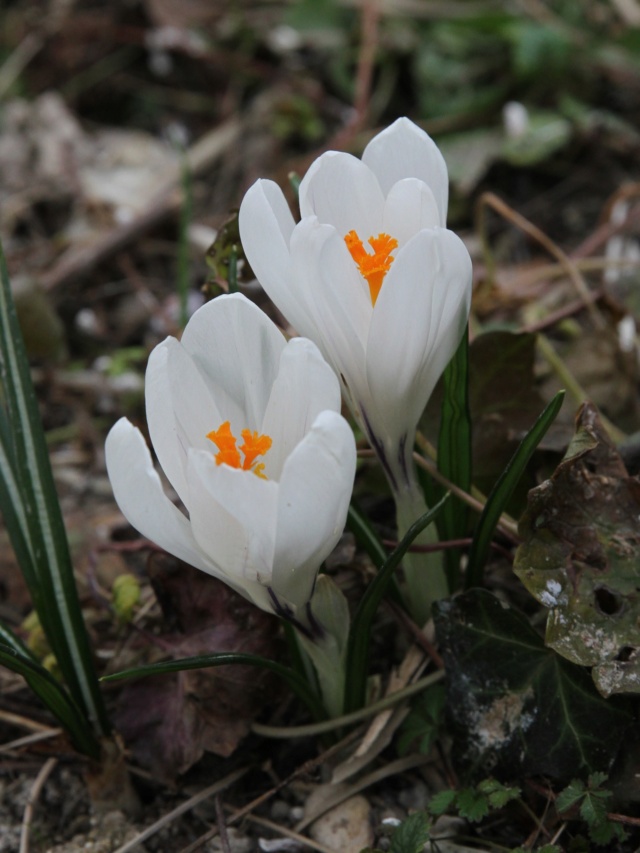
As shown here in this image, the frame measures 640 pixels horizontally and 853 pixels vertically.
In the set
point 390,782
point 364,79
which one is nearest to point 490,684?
point 390,782

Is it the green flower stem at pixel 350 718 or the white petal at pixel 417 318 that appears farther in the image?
the green flower stem at pixel 350 718

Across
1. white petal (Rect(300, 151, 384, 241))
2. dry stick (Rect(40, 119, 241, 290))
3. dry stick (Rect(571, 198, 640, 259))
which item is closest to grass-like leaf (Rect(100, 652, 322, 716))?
white petal (Rect(300, 151, 384, 241))

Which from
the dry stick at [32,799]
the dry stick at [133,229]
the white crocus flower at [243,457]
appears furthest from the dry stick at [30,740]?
the dry stick at [133,229]

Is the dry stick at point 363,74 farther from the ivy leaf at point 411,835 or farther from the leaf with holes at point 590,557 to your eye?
the ivy leaf at point 411,835

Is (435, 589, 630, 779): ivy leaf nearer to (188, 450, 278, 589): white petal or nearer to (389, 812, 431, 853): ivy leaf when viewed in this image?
(389, 812, 431, 853): ivy leaf

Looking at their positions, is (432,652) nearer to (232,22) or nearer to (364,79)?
(364,79)
